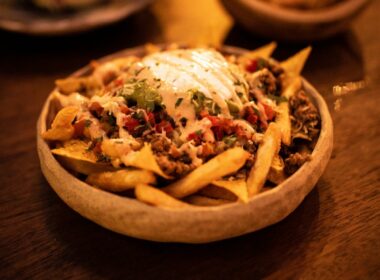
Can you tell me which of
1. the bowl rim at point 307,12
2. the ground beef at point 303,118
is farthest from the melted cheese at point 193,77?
the bowl rim at point 307,12

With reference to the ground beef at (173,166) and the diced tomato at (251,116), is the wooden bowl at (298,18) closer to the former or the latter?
the diced tomato at (251,116)

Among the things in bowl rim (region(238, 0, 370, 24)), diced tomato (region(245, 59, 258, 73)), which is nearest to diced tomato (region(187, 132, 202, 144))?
diced tomato (region(245, 59, 258, 73))

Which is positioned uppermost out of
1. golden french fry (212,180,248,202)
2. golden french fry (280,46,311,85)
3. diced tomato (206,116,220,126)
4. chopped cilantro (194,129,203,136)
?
golden french fry (280,46,311,85)

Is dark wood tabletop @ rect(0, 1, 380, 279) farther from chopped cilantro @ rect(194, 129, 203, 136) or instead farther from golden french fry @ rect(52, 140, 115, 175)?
chopped cilantro @ rect(194, 129, 203, 136)

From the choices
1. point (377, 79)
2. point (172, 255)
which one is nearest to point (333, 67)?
point (377, 79)

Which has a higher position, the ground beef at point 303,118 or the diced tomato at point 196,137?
the diced tomato at point 196,137

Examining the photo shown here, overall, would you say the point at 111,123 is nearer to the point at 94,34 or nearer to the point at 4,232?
the point at 4,232
